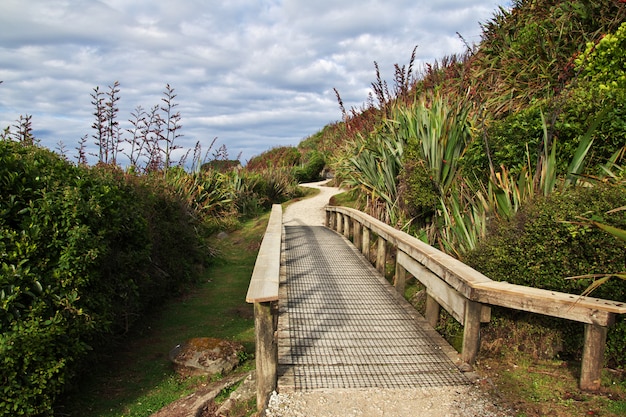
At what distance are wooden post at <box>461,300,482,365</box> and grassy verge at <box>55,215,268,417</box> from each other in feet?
6.69

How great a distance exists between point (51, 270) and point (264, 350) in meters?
1.81

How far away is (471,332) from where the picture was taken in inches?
146

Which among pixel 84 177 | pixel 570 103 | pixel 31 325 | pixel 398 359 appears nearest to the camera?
pixel 31 325

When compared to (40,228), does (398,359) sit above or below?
below

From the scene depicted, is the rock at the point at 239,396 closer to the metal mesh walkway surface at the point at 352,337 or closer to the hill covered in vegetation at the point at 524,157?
the metal mesh walkway surface at the point at 352,337

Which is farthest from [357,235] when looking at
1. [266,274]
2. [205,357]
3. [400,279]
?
[266,274]

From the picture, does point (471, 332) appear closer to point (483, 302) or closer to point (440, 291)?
point (483, 302)

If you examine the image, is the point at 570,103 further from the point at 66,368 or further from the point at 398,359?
the point at 66,368

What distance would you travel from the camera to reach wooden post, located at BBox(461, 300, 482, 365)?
3.65 meters

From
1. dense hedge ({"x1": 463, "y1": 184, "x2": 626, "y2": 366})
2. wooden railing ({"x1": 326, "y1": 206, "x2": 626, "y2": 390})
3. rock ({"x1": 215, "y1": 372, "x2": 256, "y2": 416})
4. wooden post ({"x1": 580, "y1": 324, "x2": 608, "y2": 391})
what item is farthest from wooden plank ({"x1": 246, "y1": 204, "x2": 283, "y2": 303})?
wooden post ({"x1": 580, "y1": 324, "x2": 608, "y2": 391})

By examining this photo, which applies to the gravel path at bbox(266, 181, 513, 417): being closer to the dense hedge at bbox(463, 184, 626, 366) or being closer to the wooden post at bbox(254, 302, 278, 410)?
the wooden post at bbox(254, 302, 278, 410)

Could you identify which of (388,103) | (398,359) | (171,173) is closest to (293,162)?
(171,173)

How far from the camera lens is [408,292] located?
5.96 meters

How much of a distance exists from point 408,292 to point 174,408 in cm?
330
